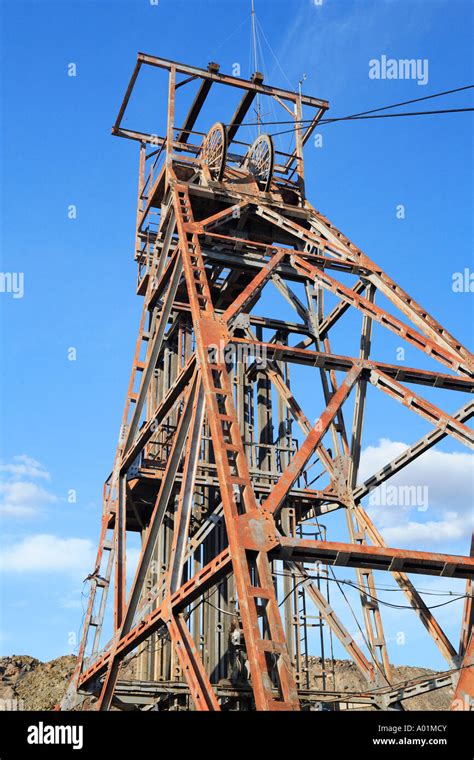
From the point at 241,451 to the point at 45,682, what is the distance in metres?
29.4

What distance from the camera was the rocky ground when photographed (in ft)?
117

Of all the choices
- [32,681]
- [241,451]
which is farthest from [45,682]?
[241,451]

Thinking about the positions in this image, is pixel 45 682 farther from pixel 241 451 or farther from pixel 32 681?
pixel 241 451

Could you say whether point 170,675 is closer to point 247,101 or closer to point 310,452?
point 310,452

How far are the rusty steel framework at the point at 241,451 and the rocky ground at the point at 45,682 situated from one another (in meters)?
16.4

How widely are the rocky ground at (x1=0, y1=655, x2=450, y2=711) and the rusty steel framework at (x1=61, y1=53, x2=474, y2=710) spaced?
16406mm

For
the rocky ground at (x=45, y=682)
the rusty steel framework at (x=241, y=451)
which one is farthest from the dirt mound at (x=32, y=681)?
the rusty steel framework at (x=241, y=451)

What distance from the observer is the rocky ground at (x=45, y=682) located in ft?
117

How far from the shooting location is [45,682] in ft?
122

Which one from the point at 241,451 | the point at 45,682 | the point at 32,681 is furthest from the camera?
the point at 32,681

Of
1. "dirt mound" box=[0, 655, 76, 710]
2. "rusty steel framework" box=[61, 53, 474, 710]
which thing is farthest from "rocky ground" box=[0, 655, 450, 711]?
"rusty steel framework" box=[61, 53, 474, 710]

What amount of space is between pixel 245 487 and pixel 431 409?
4042 millimetres

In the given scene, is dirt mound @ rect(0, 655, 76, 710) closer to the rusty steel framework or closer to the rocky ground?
the rocky ground

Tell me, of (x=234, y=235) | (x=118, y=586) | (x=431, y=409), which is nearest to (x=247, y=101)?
(x=234, y=235)
